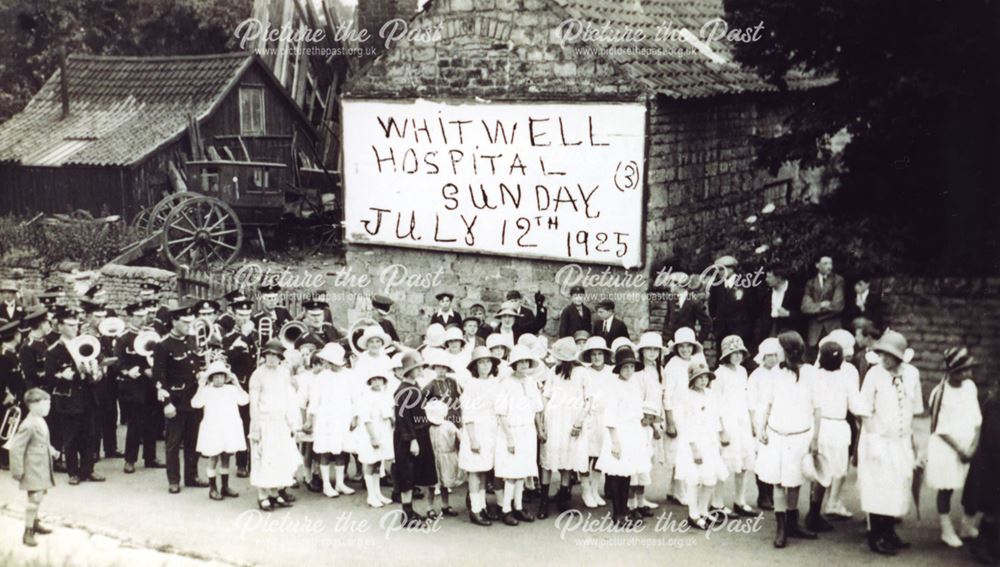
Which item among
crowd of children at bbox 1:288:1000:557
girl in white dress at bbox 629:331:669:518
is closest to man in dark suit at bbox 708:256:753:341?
crowd of children at bbox 1:288:1000:557

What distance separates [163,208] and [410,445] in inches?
385

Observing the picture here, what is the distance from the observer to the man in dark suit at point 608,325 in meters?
12.0

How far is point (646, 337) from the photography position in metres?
10.1

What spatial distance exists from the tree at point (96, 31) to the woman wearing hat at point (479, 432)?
6.48 metres

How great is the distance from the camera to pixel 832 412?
8984 mm

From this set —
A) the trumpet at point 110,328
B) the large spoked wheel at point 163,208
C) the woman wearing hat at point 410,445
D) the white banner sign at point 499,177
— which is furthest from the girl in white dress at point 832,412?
the large spoked wheel at point 163,208

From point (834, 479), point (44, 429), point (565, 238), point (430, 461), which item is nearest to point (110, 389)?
point (44, 429)

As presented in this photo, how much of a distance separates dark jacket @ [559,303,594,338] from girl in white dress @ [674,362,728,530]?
3.21 meters

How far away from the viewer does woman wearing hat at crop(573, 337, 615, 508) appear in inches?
388

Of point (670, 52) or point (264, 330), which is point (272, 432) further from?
point (670, 52)

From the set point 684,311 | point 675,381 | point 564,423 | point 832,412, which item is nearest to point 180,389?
point 564,423

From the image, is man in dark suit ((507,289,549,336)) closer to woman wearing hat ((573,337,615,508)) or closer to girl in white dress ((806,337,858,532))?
woman wearing hat ((573,337,615,508))

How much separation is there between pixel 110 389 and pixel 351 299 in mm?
5456

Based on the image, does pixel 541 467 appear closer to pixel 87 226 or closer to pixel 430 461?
pixel 430 461
